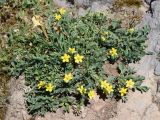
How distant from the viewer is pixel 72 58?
5891 mm

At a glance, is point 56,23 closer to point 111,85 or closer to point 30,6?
point 30,6

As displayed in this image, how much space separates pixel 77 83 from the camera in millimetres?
5758

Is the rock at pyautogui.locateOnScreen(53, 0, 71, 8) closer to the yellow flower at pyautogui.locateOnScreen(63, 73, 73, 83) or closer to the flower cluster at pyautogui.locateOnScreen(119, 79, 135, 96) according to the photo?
the yellow flower at pyautogui.locateOnScreen(63, 73, 73, 83)

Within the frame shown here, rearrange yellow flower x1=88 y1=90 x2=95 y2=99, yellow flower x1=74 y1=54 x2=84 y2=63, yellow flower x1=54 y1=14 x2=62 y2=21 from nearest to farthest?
1. yellow flower x1=88 y1=90 x2=95 y2=99
2. yellow flower x1=74 y1=54 x2=84 y2=63
3. yellow flower x1=54 y1=14 x2=62 y2=21

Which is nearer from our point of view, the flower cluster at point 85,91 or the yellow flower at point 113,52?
the flower cluster at point 85,91

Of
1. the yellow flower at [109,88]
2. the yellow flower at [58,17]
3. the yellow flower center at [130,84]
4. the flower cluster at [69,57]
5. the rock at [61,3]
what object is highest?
the yellow flower at [58,17]

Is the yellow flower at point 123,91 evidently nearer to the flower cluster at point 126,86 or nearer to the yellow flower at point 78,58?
the flower cluster at point 126,86

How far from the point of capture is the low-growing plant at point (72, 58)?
18.9 feet

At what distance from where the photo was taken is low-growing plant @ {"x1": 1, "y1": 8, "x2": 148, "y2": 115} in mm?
5758

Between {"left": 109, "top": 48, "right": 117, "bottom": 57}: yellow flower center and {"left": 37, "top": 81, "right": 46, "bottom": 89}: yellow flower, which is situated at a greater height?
{"left": 109, "top": 48, "right": 117, "bottom": 57}: yellow flower center

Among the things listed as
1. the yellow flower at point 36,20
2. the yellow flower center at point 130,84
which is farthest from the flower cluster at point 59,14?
the yellow flower center at point 130,84

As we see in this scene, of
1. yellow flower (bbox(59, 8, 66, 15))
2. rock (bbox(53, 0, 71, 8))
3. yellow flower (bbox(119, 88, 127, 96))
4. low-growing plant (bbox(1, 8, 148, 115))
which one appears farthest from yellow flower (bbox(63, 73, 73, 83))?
rock (bbox(53, 0, 71, 8))

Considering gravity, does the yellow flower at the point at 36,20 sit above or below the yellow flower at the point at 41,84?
above

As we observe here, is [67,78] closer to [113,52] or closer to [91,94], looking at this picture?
[91,94]
